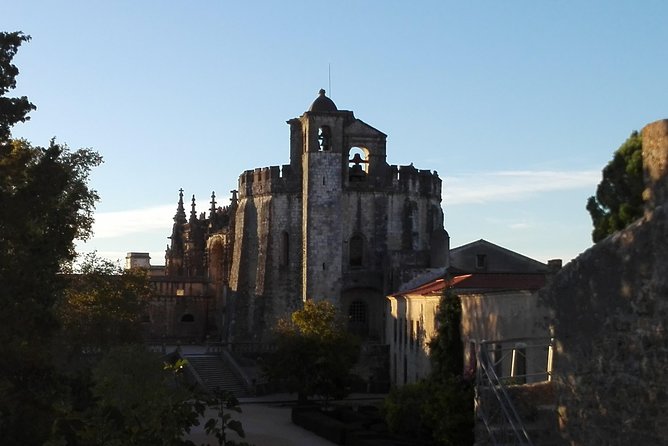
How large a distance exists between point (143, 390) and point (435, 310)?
17.0 metres

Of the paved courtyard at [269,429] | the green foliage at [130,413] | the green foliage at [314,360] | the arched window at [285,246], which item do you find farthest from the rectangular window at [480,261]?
the green foliage at [130,413]

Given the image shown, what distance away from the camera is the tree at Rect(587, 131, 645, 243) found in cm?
3284

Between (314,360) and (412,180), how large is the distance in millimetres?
20275

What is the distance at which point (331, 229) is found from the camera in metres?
55.9

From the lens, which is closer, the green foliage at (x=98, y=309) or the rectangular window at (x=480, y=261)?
A: the green foliage at (x=98, y=309)

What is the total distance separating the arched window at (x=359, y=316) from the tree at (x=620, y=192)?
23.2 meters

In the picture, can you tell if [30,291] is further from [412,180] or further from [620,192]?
[412,180]

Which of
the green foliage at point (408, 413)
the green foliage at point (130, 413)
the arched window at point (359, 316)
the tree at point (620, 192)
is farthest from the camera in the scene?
the arched window at point (359, 316)

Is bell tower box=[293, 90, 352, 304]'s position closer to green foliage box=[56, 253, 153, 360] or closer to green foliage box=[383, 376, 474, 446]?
green foliage box=[56, 253, 153, 360]

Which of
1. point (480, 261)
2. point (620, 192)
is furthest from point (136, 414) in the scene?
point (480, 261)

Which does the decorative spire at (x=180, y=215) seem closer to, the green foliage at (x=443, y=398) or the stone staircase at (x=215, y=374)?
the stone staircase at (x=215, y=374)

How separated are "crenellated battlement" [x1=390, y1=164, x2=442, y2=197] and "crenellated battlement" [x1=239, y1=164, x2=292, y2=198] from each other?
6489mm

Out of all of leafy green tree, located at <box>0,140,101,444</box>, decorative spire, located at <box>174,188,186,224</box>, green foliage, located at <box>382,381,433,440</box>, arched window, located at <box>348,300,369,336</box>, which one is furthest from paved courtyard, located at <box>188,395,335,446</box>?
decorative spire, located at <box>174,188,186,224</box>

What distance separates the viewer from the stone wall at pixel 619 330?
9.51 m
